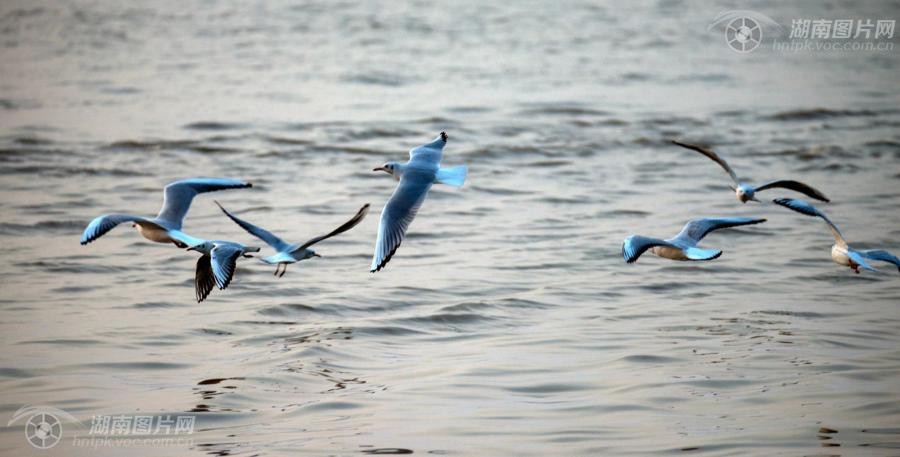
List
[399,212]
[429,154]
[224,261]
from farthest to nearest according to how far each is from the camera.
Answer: [429,154] < [399,212] < [224,261]

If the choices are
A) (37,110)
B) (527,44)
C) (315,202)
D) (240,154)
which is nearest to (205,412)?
(315,202)

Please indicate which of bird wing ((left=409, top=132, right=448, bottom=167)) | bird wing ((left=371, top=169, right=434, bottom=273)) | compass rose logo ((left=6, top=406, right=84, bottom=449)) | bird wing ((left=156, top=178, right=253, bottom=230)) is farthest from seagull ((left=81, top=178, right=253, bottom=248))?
bird wing ((left=409, top=132, right=448, bottom=167))

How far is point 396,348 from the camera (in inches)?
332

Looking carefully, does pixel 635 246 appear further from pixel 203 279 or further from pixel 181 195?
pixel 181 195

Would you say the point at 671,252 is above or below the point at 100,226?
below

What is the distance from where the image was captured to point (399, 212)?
808cm

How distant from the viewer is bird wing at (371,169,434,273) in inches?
303

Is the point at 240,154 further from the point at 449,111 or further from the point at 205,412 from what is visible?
the point at 205,412

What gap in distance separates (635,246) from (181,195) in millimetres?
3242

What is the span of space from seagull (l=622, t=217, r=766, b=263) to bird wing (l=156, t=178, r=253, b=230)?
2.59 m

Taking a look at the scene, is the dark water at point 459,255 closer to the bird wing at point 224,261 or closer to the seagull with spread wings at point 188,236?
the seagull with spread wings at point 188,236

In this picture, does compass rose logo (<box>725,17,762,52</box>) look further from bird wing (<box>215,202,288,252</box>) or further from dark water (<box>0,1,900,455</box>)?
bird wing (<box>215,202,288,252</box>)

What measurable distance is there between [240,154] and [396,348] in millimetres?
8045

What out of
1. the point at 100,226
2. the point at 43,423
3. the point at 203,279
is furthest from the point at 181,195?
the point at 43,423
